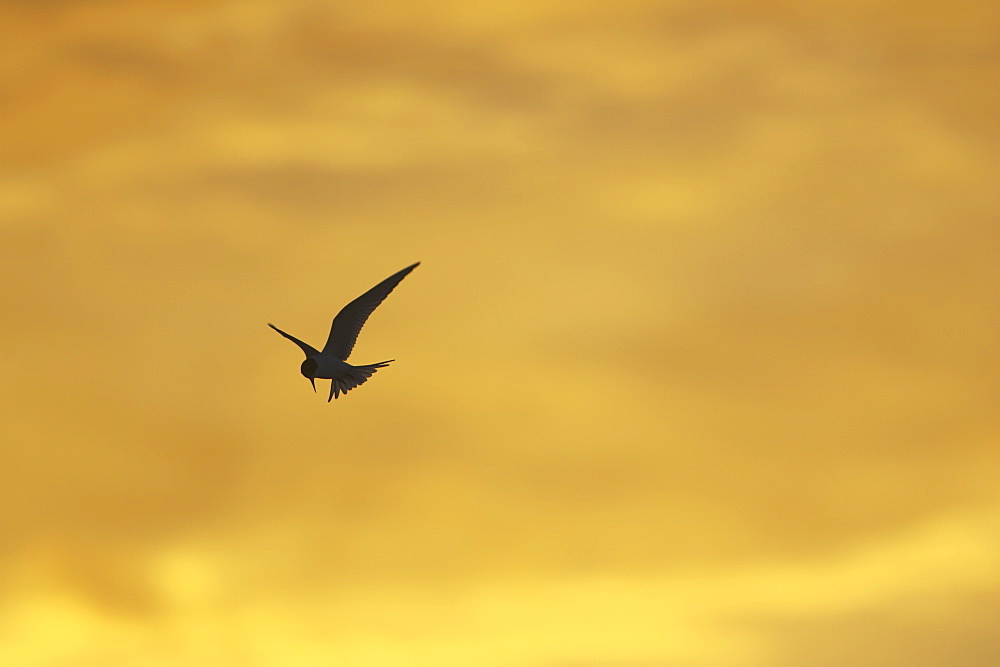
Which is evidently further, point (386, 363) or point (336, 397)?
point (336, 397)

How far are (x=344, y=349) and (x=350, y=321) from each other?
0.91 metres

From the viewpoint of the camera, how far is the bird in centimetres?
2728

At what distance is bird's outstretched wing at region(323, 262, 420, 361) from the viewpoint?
28.1 m

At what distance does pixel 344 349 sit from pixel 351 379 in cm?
135

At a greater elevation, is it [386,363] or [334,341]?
[334,341]

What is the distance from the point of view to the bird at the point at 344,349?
2728 cm

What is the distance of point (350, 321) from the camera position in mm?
28562

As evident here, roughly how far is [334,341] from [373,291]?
1953 millimetres

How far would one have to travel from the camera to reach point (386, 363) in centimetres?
2567

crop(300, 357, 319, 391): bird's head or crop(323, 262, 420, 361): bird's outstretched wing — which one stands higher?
crop(323, 262, 420, 361): bird's outstretched wing

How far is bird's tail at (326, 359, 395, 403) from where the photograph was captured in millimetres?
27594

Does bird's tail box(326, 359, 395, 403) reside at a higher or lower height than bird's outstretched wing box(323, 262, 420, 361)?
lower

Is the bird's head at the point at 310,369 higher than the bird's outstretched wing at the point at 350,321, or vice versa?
the bird's outstretched wing at the point at 350,321

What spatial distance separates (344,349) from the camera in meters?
29.0
